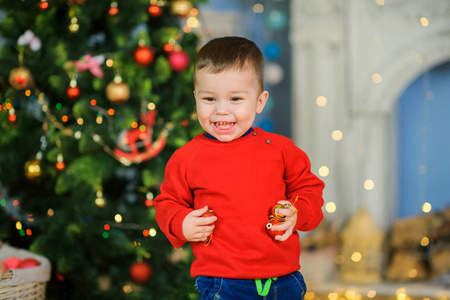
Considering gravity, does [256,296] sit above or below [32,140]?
below

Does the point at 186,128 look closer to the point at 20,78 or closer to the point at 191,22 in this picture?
the point at 191,22

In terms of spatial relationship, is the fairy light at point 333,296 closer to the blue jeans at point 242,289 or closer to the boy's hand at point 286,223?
the blue jeans at point 242,289

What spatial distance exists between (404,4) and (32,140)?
84.4 inches

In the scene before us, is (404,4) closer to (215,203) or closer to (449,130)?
(449,130)

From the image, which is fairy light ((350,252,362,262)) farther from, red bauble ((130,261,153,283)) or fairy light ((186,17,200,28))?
fairy light ((186,17,200,28))

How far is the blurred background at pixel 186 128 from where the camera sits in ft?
7.24

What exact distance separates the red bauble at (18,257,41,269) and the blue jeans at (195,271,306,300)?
1014 millimetres

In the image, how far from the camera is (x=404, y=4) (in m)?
3.04

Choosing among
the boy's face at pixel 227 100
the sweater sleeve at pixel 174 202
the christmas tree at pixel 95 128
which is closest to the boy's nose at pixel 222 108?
the boy's face at pixel 227 100

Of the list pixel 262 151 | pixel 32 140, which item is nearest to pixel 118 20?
pixel 32 140

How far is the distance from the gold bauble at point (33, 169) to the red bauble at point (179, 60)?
2.30 feet

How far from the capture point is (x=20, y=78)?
88.7 inches

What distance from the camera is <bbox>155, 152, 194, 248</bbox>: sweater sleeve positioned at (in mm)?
1175

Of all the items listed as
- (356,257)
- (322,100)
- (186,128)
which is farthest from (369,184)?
(186,128)
